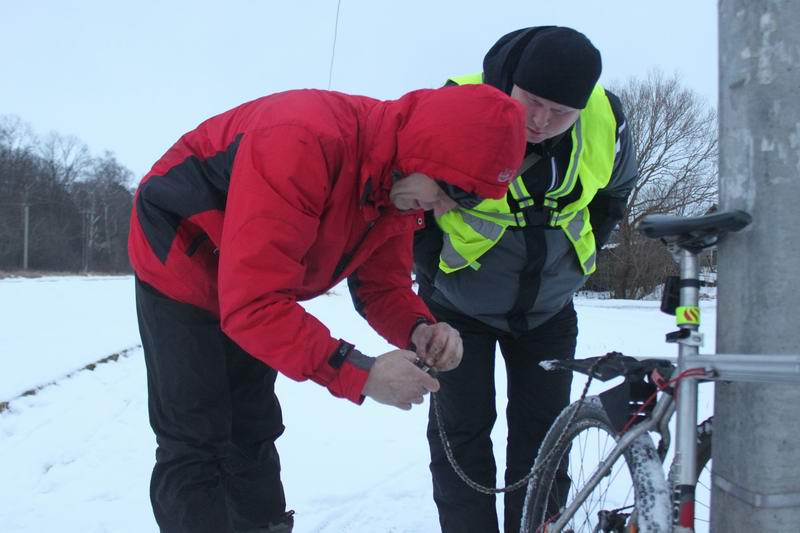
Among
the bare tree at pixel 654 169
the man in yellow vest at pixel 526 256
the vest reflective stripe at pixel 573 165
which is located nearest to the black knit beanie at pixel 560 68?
the man in yellow vest at pixel 526 256

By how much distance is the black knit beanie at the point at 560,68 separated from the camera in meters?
1.84

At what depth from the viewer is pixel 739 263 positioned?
1.31 m

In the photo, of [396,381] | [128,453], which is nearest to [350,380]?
[396,381]

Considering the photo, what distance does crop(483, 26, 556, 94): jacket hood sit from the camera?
77.4 inches

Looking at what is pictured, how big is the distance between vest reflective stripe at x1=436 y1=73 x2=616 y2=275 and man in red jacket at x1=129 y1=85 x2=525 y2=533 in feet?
0.64

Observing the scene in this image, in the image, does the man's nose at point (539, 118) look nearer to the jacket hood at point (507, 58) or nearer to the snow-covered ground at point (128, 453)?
the jacket hood at point (507, 58)

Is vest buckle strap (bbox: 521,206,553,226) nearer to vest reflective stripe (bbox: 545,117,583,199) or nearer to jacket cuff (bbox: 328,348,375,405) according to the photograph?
vest reflective stripe (bbox: 545,117,583,199)

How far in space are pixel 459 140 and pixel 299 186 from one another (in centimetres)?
39

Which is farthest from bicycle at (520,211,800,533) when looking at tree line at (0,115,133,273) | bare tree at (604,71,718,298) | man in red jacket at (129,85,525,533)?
tree line at (0,115,133,273)

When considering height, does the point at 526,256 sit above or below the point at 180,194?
below

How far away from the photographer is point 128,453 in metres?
3.83

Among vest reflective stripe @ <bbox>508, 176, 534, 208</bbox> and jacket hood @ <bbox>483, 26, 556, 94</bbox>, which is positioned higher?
jacket hood @ <bbox>483, 26, 556, 94</bbox>

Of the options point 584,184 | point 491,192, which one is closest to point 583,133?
point 584,184

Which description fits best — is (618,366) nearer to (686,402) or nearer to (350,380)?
(686,402)
